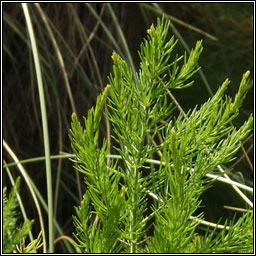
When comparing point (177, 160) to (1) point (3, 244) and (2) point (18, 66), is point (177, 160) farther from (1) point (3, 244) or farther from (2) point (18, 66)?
(2) point (18, 66)

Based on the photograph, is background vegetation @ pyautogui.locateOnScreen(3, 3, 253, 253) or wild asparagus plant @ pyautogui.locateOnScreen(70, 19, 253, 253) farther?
background vegetation @ pyautogui.locateOnScreen(3, 3, 253, 253)

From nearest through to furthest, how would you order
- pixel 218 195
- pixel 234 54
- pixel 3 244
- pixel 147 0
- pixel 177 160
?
pixel 177 160, pixel 3 244, pixel 147 0, pixel 218 195, pixel 234 54

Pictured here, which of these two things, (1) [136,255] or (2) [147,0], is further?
(2) [147,0]

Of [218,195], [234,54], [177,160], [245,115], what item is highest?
[177,160]

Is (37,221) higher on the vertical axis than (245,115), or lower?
lower

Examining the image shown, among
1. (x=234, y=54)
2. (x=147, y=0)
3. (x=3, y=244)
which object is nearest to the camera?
(x=3, y=244)

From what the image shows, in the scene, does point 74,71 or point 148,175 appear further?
point 74,71

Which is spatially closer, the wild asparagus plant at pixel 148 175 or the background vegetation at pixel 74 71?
the wild asparagus plant at pixel 148 175

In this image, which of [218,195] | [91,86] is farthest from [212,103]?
[218,195]
